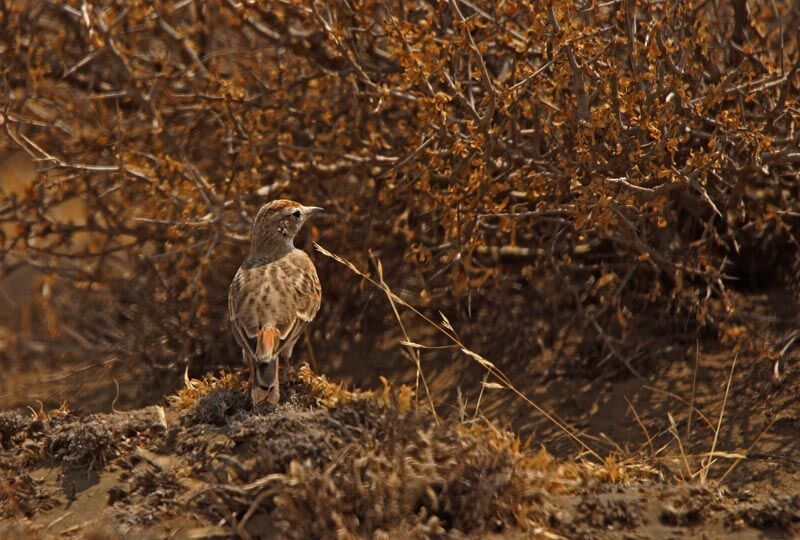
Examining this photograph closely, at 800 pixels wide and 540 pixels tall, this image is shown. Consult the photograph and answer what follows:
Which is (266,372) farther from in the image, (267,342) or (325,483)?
(325,483)

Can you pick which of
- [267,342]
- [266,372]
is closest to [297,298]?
[267,342]

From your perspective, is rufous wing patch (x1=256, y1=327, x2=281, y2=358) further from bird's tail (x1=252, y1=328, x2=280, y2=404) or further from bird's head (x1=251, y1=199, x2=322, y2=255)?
bird's head (x1=251, y1=199, x2=322, y2=255)

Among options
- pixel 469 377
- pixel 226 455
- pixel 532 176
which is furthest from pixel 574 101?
pixel 226 455

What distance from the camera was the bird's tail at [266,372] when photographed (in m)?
5.44

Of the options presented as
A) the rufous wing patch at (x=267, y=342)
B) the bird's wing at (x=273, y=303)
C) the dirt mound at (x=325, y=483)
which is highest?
the bird's wing at (x=273, y=303)

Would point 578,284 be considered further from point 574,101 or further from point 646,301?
point 574,101

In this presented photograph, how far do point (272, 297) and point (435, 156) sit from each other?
134 cm

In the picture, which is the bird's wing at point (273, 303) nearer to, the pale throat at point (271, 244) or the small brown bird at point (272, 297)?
the small brown bird at point (272, 297)

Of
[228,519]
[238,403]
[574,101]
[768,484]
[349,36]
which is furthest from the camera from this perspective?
[349,36]

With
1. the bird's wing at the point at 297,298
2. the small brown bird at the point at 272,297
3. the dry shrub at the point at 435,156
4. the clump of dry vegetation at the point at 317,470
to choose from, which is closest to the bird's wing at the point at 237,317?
the small brown bird at the point at 272,297

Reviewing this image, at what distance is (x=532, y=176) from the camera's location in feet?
21.7

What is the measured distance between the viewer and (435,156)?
6711mm

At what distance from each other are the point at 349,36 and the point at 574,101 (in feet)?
5.30

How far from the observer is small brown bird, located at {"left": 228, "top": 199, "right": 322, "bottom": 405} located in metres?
5.62
